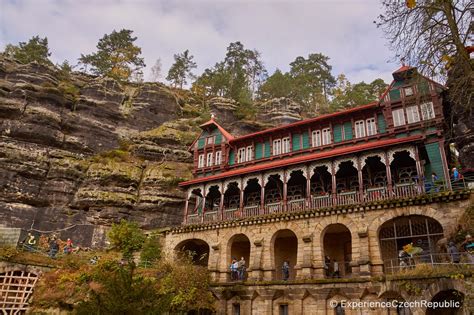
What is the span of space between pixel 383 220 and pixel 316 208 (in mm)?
4608

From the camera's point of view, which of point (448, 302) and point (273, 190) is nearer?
point (448, 302)

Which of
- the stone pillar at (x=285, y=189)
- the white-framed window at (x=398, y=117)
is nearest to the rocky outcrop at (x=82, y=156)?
the stone pillar at (x=285, y=189)

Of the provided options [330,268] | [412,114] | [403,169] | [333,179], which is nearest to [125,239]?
[330,268]

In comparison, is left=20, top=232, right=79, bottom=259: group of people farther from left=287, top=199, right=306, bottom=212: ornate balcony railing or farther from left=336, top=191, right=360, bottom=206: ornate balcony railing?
left=336, top=191, right=360, bottom=206: ornate balcony railing

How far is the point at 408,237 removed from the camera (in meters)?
23.6

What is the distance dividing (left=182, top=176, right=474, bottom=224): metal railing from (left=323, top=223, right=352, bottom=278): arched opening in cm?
218

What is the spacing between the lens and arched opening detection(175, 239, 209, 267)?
3161 centimetres

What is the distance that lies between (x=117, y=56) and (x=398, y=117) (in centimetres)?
4918

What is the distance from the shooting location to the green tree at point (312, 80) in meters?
61.8

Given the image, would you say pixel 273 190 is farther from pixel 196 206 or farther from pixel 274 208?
pixel 196 206

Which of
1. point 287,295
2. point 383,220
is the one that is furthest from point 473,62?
point 287,295

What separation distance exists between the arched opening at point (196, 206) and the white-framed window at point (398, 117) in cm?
1811

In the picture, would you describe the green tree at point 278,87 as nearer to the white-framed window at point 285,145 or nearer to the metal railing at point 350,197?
the white-framed window at point 285,145

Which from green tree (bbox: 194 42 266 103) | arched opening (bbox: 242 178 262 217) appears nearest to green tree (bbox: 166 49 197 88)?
green tree (bbox: 194 42 266 103)
